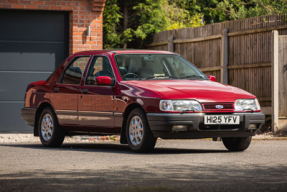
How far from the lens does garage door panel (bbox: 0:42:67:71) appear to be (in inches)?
639

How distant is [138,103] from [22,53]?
7043mm

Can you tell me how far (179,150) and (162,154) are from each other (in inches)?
39.6

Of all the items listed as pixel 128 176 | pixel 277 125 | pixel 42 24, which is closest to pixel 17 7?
pixel 42 24

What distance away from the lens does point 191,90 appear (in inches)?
388

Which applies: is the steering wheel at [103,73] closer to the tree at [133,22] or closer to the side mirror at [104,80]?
the side mirror at [104,80]

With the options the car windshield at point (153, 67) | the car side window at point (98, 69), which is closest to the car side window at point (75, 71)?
the car side window at point (98, 69)

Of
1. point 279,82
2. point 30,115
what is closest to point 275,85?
point 279,82

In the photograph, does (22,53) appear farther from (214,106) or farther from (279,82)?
(214,106)

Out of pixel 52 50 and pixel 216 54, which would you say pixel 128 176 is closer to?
pixel 52 50

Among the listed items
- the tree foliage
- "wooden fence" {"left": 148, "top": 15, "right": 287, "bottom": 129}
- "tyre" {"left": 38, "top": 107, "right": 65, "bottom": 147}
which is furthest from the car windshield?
the tree foliage

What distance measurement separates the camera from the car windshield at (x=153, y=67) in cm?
1080

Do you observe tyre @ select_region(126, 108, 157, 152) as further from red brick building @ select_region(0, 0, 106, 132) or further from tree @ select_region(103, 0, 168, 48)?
tree @ select_region(103, 0, 168, 48)

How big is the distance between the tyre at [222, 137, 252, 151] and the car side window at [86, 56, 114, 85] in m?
2.12

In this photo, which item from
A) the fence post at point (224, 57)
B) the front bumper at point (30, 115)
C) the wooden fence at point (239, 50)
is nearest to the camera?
the front bumper at point (30, 115)
